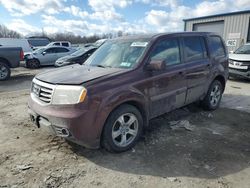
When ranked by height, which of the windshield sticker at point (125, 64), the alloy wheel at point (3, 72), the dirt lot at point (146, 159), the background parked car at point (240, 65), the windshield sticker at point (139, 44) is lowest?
the dirt lot at point (146, 159)

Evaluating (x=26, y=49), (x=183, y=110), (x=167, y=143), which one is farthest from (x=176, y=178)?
(x=26, y=49)

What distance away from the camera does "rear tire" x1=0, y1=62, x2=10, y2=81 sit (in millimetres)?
10180

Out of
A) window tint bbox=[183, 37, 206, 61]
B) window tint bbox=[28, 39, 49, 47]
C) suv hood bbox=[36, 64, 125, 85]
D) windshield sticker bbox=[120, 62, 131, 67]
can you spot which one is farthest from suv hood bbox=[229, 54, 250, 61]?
window tint bbox=[28, 39, 49, 47]

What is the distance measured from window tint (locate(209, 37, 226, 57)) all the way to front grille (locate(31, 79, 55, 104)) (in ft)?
12.2

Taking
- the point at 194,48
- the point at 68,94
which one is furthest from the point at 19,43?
the point at 68,94

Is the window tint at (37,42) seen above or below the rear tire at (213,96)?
above

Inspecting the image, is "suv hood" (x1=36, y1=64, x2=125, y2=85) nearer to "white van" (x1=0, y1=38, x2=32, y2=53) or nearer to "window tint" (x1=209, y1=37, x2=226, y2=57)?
"window tint" (x1=209, y1=37, x2=226, y2=57)

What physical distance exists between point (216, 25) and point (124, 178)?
17.6m

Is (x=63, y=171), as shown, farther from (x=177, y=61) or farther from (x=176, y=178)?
(x=177, y=61)

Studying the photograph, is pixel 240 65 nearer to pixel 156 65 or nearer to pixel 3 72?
pixel 156 65

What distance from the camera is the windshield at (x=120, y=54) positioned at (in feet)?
12.5

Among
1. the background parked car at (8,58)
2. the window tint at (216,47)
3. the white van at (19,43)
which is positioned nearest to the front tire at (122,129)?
the window tint at (216,47)

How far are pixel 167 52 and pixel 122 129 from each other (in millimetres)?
1648

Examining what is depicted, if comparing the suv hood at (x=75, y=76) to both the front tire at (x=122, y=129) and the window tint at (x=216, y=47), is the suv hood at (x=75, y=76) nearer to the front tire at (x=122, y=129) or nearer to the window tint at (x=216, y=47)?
the front tire at (x=122, y=129)
